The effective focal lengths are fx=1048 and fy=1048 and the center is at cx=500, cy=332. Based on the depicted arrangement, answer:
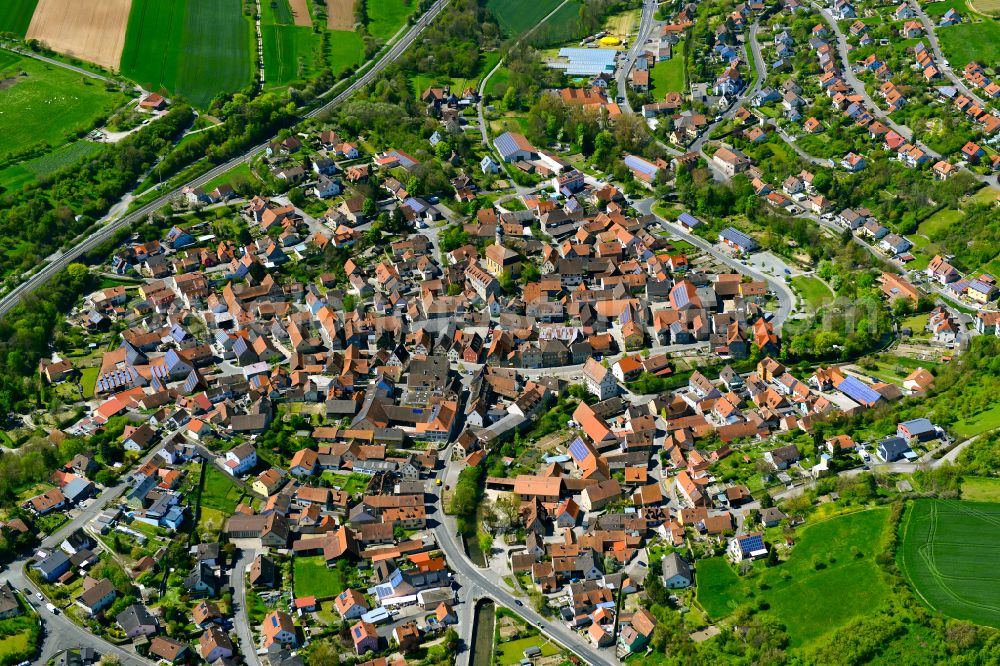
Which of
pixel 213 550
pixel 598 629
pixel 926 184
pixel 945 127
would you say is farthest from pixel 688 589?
pixel 945 127

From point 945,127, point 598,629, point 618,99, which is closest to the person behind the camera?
point 598,629

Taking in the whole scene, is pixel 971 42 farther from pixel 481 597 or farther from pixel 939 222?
pixel 481 597

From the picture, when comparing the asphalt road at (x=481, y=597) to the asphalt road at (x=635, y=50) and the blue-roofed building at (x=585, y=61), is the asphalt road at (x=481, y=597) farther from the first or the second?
the blue-roofed building at (x=585, y=61)

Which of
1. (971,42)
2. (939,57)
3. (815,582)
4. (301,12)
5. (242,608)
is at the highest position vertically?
(971,42)

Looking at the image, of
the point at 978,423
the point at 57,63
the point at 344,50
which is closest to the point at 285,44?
the point at 344,50

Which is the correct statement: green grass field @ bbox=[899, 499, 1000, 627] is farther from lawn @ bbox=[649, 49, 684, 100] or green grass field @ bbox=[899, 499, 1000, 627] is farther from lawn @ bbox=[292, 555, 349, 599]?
lawn @ bbox=[649, 49, 684, 100]

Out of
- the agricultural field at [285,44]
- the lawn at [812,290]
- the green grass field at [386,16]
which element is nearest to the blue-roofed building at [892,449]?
the lawn at [812,290]

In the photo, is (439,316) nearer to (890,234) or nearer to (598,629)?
(598,629)
